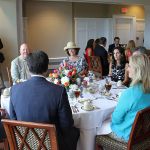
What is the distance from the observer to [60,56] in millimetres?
8586

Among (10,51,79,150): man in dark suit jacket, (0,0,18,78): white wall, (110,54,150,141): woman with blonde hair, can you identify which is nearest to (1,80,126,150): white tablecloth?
(110,54,150,141): woman with blonde hair

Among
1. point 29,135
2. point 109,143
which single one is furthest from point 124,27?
point 29,135

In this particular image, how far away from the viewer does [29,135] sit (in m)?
1.91

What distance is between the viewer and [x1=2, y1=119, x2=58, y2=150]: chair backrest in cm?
179

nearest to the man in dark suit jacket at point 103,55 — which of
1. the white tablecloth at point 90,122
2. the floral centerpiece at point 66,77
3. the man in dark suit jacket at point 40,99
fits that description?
the floral centerpiece at point 66,77

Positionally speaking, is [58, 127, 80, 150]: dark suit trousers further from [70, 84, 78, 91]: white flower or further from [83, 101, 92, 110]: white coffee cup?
[70, 84, 78, 91]: white flower

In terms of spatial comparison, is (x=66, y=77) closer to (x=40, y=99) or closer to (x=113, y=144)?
(x=113, y=144)

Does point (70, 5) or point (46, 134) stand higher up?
point (70, 5)

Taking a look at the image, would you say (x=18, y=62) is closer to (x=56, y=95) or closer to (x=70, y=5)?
(x=56, y=95)

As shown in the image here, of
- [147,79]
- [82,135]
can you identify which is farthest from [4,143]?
[147,79]

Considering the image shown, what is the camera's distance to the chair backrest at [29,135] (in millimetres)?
1785

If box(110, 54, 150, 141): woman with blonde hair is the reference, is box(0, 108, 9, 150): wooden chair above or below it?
below

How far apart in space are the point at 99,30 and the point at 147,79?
295 inches

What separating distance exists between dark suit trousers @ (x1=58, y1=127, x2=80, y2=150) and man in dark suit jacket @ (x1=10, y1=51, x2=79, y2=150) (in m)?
0.12
